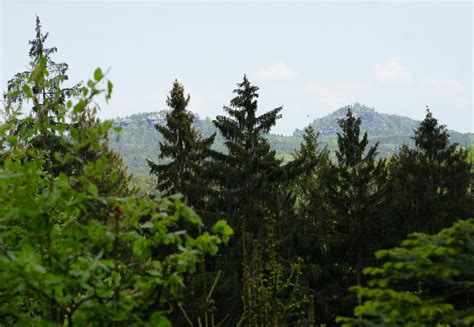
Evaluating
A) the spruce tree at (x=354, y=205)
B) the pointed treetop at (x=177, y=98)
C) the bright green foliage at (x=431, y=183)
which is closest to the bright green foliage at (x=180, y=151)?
the pointed treetop at (x=177, y=98)

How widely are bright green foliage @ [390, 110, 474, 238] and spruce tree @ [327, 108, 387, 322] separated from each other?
5.97 ft

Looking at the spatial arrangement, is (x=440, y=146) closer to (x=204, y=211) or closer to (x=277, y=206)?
(x=277, y=206)

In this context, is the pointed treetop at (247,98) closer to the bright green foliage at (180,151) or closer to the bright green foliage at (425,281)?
the bright green foliage at (180,151)

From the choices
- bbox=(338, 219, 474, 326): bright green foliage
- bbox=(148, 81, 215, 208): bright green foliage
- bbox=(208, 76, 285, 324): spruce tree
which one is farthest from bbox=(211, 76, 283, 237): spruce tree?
bbox=(338, 219, 474, 326): bright green foliage

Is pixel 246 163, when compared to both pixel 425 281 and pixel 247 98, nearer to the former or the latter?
pixel 247 98

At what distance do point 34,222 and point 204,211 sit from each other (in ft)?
62.1

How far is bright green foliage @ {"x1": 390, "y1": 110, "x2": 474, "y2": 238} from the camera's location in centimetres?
2653

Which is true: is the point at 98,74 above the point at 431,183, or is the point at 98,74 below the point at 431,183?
above

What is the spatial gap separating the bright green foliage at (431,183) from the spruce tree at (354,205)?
1.82 m

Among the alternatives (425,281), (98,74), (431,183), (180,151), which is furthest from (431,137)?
(98,74)

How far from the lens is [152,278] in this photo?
294 centimetres

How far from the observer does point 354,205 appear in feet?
83.1

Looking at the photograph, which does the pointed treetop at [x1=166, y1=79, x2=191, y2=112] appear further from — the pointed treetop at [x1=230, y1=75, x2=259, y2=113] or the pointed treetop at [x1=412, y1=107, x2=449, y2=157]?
the pointed treetop at [x1=412, y1=107, x2=449, y2=157]

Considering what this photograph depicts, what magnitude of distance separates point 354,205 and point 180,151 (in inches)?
380
